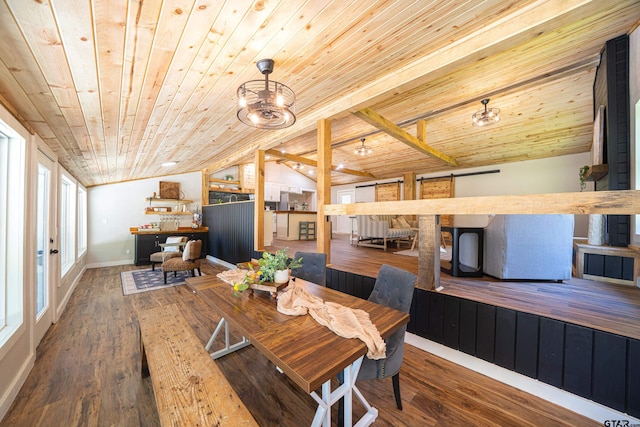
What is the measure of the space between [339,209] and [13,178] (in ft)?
9.89

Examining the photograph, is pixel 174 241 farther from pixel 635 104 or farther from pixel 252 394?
pixel 635 104

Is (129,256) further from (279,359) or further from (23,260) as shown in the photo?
(279,359)

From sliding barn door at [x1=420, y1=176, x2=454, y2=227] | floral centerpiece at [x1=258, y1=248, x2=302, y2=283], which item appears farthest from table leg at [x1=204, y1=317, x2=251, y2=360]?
sliding barn door at [x1=420, y1=176, x2=454, y2=227]

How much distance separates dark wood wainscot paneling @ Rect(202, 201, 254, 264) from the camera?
4945 millimetres

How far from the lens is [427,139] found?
5539 mm

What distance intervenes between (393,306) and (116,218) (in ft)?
25.3

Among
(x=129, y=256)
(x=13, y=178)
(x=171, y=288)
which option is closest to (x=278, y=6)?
(x=13, y=178)

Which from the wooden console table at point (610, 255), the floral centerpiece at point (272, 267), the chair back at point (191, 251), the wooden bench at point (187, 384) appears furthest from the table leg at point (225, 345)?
the wooden console table at point (610, 255)

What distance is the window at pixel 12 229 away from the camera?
1.86 meters

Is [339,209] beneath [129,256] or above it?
above

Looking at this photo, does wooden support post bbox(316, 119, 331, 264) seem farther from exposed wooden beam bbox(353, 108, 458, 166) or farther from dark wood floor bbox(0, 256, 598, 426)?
dark wood floor bbox(0, 256, 598, 426)

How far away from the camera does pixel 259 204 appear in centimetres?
452

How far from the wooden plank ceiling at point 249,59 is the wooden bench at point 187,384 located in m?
1.84

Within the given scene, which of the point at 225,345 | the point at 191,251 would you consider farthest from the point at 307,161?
the point at 225,345
